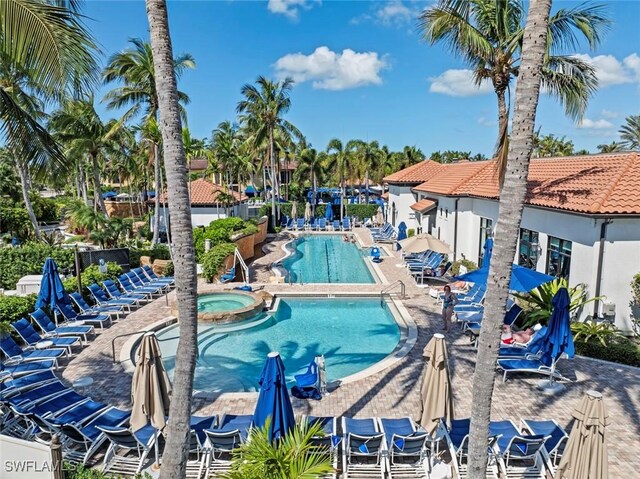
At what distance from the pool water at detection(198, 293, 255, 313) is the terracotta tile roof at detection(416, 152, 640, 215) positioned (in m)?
11.1

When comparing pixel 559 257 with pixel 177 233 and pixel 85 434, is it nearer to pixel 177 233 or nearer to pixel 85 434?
pixel 177 233

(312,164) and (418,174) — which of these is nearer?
(418,174)

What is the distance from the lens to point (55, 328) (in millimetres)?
13008

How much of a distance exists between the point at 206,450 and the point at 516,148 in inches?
278

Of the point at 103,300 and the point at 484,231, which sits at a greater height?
the point at 484,231

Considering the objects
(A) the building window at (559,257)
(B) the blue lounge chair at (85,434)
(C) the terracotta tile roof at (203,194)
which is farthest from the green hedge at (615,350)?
(C) the terracotta tile roof at (203,194)

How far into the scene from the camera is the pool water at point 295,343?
39.5 ft

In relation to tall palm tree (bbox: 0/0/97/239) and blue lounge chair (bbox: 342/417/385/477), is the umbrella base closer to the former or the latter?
blue lounge chair (bbox: 342/417/385/477)

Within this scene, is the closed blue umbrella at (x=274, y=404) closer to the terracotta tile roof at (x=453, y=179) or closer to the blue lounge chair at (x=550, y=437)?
the blue lounge chair at (x=550, y=437)

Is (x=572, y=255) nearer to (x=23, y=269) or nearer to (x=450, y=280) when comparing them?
(x=450, y=280)

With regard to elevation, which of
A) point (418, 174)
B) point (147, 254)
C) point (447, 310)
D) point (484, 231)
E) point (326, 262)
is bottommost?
point (326, 262)

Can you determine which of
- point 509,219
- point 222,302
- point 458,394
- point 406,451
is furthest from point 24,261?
point 509,219

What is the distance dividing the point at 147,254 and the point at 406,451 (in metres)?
19.6

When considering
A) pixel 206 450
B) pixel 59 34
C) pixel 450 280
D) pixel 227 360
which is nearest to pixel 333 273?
pixel 450 280
